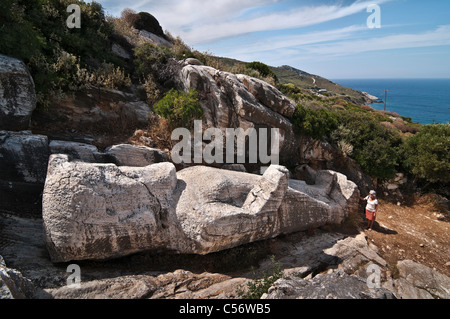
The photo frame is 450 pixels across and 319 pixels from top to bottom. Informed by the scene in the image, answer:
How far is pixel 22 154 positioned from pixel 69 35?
722cm

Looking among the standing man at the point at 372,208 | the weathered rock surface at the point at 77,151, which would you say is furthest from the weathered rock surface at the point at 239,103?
the weathered rock surface at the point at 77,151

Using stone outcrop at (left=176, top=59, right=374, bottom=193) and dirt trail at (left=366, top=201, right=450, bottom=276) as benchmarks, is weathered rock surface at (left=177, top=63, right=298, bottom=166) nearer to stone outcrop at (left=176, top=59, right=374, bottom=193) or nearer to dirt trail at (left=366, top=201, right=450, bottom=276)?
stone outcrop at (left=176, top=59, right=374, bottom=193)

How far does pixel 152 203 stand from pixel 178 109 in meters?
4.04

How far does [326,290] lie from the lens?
4613 mm

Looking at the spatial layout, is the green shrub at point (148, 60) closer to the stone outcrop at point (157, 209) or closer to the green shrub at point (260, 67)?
the stone outcrop at point (157, 209)

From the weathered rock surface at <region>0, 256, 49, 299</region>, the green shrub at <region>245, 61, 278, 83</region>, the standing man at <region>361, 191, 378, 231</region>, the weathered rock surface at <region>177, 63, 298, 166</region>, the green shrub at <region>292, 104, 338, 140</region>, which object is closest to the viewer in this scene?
the weathered rock surface at <region>0, 256, 49, 299</region>

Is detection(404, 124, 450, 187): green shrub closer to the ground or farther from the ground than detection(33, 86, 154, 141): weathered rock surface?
closer to the ground

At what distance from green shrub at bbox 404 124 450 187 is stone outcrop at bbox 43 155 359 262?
7839mm

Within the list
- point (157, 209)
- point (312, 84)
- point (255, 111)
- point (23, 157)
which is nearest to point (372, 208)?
point (255, 111)

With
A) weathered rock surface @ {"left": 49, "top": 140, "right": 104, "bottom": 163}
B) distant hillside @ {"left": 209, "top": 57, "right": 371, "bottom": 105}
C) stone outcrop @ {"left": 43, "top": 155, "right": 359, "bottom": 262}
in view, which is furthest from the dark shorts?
Answer: distant hillside @ {"left": 209, "top": 57, "right": 371, "bottom": 105}

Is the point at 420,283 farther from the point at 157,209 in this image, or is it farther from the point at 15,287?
the point at 15,287

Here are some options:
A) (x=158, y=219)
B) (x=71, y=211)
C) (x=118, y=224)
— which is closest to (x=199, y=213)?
(x=158, y=219)

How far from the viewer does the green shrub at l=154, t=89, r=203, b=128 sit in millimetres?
8922

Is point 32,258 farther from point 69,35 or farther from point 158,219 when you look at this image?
point 69,35
